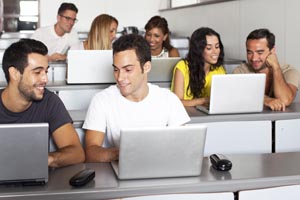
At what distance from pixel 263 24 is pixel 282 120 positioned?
1589 millimetres

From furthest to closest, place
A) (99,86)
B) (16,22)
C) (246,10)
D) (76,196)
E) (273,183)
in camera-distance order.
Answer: (16,22) → (246,10) → (99,86) → (273,183) → (76,196)

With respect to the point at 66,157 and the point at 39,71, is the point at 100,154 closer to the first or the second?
the point at 66,157

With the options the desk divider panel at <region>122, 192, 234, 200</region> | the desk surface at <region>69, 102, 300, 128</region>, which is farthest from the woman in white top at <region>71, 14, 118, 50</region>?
the desk divider panel at <region>122, 192, 234, 200</region>

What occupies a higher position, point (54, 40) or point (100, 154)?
point (54, 40)

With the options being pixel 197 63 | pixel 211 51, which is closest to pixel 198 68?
pixel 197 63

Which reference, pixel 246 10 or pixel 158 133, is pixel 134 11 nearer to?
pixel 246 10

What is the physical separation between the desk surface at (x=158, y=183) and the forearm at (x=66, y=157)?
0.05 meters

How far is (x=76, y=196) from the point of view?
140 centimetres

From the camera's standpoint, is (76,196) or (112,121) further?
(112,121)

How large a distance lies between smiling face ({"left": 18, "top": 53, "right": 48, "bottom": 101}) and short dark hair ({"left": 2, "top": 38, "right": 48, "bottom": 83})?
0.06 ft

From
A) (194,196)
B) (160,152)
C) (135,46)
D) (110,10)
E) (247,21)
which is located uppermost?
(110,10)

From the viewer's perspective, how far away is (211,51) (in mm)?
3148

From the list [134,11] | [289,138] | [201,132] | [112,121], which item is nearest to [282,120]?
[289,138]

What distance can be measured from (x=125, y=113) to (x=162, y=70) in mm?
1348
